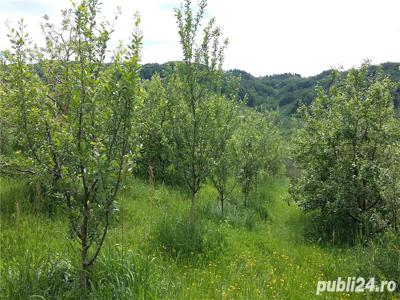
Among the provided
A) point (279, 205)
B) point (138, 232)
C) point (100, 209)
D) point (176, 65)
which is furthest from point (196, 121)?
point (279, 205)

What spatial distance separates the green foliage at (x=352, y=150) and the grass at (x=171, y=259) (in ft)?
3.36

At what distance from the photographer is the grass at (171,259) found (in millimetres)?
4309

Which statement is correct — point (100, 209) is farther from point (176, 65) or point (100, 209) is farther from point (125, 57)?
point (176, 65)

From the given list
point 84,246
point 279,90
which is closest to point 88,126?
point 84,246

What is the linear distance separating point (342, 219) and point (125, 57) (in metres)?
7.50

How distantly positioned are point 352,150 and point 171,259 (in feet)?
18.0

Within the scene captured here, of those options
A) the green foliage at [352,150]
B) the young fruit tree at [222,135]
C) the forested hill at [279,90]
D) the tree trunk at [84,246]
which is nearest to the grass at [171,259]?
the tree trunk at [84,246]

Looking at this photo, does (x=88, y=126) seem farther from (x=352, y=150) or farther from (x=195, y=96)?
(x=352, y=150)

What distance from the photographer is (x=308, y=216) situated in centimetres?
1112

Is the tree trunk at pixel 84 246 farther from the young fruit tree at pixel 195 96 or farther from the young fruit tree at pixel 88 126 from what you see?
the young fruit tree at pixel 195 96

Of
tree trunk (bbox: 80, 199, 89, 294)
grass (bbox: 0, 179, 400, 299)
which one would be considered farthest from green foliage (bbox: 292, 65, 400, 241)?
tree trunk (bbox: 80, 199, 89, 294)

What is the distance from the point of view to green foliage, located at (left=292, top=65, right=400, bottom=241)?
313 inches

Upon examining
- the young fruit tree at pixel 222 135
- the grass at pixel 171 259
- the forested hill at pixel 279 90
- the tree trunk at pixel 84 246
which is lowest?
the grass at pixel 171 259

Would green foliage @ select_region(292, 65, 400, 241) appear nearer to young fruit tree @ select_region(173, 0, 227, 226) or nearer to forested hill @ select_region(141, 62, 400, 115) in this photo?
young fruit tree @ select_region(173, 0, 227, 226)
